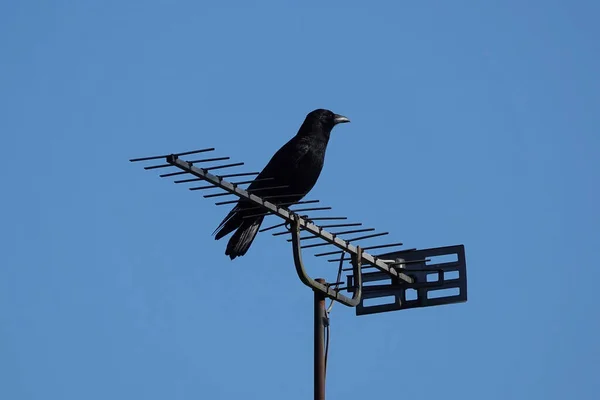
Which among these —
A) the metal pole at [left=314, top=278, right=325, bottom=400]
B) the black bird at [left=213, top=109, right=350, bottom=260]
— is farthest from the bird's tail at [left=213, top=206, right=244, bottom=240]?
the metal pole at [left=314, top=278, right=325, bottom=400]

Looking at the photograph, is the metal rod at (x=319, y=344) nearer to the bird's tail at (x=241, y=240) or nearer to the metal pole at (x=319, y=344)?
Answer: the metal pole at (x=319, y=344)

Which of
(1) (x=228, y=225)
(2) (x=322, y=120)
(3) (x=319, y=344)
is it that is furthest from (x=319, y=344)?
(2) (x=322, y=120)

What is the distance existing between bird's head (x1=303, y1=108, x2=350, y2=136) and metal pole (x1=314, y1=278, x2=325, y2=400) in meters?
4.61

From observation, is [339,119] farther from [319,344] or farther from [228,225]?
[319,344]

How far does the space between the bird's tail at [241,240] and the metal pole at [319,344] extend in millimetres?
2845

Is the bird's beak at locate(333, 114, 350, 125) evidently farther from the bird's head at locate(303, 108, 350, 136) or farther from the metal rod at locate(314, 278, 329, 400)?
the metal rod at locate(314, 278, 329, 400)

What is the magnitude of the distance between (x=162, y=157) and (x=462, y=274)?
223 cm

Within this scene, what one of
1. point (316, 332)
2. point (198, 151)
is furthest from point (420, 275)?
point (198, 151)

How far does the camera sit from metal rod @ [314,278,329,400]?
5.36 meters

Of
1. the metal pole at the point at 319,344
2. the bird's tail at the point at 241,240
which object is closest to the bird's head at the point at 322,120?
the bird's tail at the point at 241,240

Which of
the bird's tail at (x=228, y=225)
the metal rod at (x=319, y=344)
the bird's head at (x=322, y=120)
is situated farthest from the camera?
the bird's head at (x=322, y=120)

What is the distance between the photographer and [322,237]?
6078 mm

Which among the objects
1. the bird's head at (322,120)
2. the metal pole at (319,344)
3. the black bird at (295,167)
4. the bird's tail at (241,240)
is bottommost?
the metal pole at (319,344)

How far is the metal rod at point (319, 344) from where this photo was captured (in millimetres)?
5357
